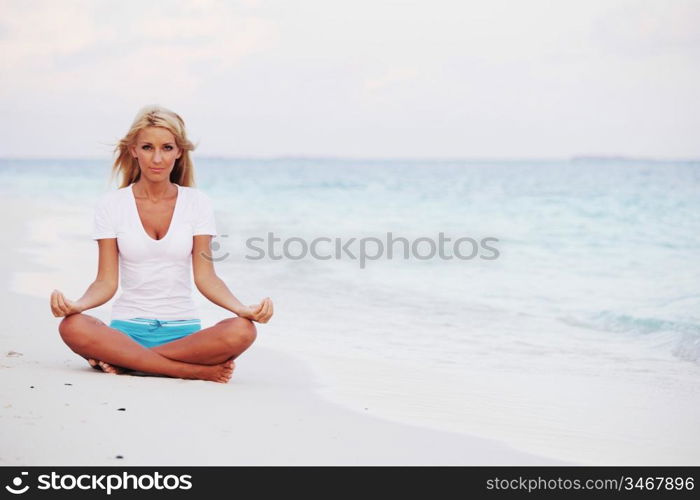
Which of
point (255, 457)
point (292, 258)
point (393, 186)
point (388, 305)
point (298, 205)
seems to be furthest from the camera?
point (393, 186)

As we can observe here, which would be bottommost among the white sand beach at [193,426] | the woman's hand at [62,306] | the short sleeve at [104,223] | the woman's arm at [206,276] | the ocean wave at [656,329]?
the ocean wave at [656,329]

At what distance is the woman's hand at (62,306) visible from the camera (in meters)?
3.97

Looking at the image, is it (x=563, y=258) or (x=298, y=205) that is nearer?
(x=563, y=258)

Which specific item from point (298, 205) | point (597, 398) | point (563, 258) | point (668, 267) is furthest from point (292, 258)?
point (298, 205)

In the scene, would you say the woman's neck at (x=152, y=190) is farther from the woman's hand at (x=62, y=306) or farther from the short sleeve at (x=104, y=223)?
the woman's hand at (x=62, y=306)

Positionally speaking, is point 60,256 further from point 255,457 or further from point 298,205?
point 298,205

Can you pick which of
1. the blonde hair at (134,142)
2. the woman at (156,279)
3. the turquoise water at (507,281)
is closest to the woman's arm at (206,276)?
the woman at (156,279)

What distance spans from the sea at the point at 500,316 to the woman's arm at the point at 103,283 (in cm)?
36

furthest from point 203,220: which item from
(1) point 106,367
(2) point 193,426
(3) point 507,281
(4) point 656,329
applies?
(3) point 507,281

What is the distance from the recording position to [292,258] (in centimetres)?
1155

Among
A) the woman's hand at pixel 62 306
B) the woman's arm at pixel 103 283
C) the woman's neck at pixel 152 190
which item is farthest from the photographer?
the woman's neck at pixel 152 190

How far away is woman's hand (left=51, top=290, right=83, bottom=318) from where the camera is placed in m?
3.97

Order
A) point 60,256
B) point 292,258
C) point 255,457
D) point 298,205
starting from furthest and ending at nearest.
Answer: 1. point 298,205
2. point 292,258
3. point 60,256
4. point 255,457
